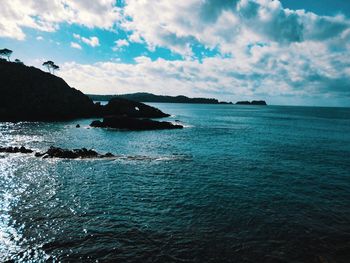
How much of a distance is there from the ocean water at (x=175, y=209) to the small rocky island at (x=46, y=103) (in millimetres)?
52844

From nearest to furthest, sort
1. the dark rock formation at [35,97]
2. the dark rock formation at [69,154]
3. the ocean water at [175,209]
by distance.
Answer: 1. the ocean water at [175,209]
2. the dark rock formation at [69,154]
3. the dark rock formation at [35,97]

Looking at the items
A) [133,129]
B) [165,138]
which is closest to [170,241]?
[165,138]

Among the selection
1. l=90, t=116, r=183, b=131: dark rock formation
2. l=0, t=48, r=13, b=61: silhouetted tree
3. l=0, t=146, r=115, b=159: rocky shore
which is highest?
l=0, t=48, r=13, b=61: silhouetted tree

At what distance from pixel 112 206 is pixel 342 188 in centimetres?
2621

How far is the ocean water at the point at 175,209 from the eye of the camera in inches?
667

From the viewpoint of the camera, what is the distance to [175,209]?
914 inches

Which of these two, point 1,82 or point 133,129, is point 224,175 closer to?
point 133,129

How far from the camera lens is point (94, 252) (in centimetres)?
1664

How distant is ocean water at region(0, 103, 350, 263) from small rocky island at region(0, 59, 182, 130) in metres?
52.8

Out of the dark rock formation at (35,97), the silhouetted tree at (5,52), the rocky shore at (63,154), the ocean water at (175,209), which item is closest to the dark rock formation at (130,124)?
the dark rock formation at (35,97)

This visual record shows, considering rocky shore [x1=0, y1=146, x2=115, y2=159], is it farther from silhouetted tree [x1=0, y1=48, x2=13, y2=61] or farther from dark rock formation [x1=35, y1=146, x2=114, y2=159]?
silhouetted tree [x1=0, y1=48, x2=13, y2=61]

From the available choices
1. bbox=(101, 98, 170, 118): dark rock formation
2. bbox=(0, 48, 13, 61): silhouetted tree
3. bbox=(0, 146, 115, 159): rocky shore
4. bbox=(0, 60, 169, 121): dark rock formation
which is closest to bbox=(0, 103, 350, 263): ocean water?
bbox=(0, 146, 115, 159): rocky shore

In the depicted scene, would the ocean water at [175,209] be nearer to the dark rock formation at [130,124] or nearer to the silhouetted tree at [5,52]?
the dark rock formation at [130,124]

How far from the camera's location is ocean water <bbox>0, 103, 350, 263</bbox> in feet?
55.6
